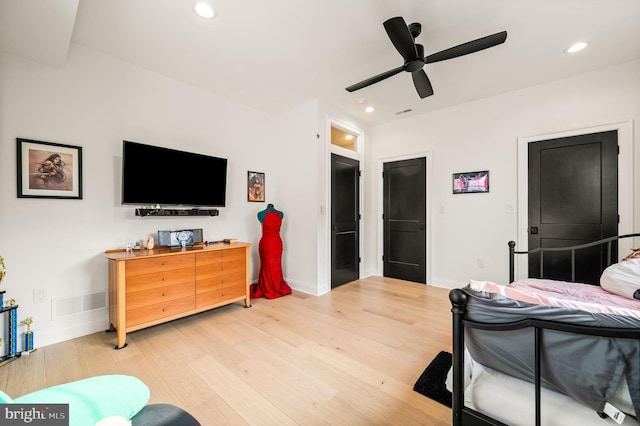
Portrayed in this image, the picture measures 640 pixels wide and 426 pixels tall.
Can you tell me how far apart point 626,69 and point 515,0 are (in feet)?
6.62

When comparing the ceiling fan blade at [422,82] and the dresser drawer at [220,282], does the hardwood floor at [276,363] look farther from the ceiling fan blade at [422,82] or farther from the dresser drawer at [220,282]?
the ceiling fan blade at [422,82]

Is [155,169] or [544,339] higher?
[155,169]

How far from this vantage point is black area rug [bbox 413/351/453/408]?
5.47 ft

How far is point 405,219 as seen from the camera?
4508 millimetres

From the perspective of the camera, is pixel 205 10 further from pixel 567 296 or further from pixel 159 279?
pixel 567 296

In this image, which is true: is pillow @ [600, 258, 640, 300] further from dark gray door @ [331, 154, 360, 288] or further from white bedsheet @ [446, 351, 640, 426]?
dark gray door @ [331, 154, 360, 288]

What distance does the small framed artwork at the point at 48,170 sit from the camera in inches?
88.7

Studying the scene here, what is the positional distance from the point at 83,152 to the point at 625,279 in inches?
179

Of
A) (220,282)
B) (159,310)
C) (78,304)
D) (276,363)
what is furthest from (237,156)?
(276,363)

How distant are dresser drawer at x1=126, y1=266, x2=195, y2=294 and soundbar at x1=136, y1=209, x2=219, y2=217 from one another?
27.0 inches

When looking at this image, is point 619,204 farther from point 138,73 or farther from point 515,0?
point 138,73

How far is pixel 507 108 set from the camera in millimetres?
3547

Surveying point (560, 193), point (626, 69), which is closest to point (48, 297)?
point (560, 193)

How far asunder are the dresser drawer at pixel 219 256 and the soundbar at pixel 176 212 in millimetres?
586
